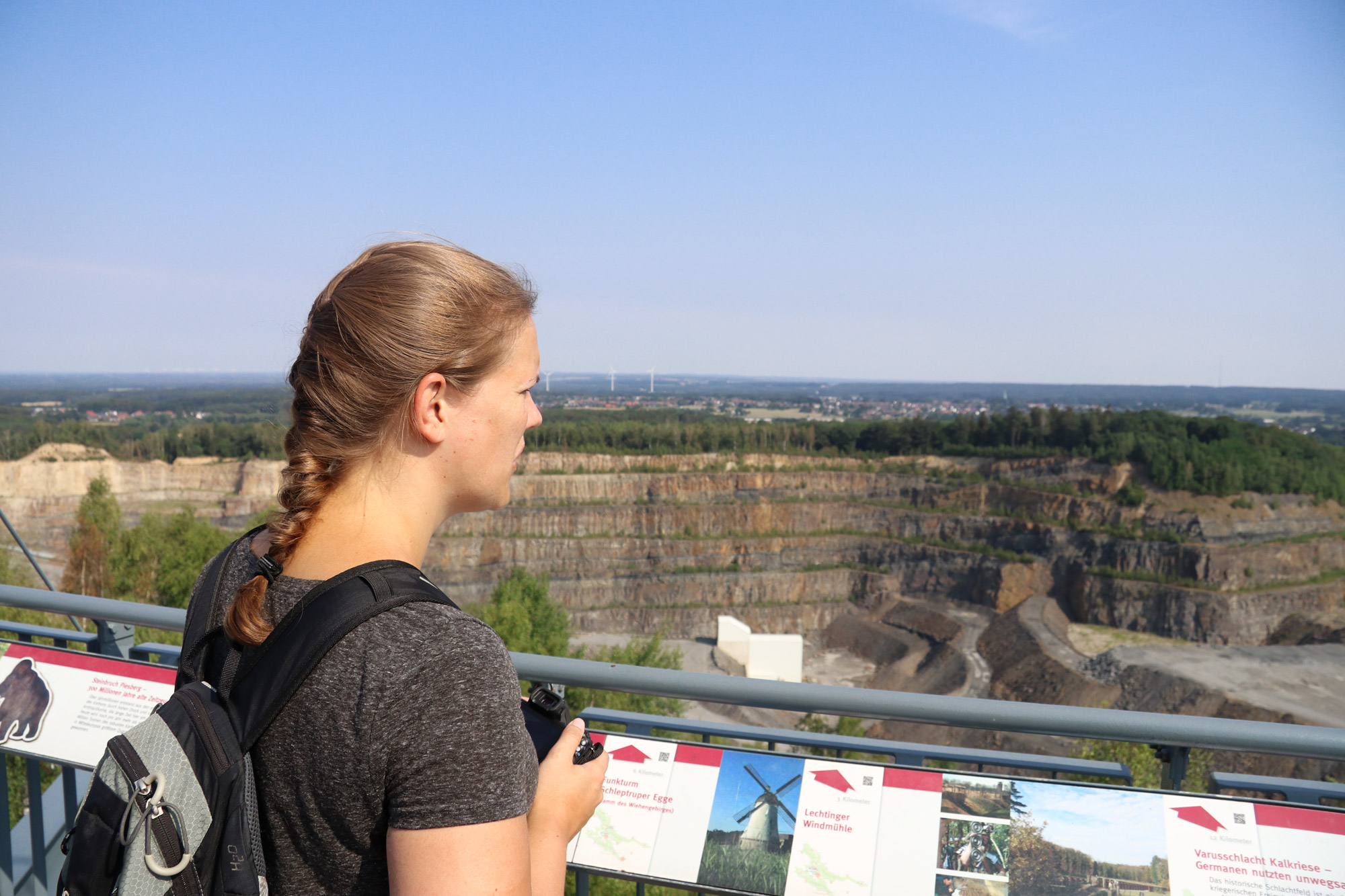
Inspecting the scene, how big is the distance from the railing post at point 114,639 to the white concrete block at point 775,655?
33.4 metres

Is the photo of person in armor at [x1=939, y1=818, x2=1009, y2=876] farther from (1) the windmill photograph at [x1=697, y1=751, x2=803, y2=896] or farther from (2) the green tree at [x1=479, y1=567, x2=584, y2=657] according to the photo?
(2) the green tree at [x1=479, y1=567, x2=584, y2=657]

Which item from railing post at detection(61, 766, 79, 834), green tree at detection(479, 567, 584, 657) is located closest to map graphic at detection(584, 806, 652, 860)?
railing post at detection(61, 766, 79, 834)

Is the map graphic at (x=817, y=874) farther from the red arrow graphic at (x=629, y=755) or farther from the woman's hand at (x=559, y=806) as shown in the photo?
the woman's hand at (x=559, y=806)

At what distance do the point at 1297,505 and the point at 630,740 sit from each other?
71401mm

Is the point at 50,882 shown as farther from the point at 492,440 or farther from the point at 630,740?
the point at 492,440

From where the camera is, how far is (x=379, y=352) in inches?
38.5

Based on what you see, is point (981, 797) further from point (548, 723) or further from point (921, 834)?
point (548, 723)

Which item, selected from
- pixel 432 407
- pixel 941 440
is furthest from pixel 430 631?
pixel 941 440

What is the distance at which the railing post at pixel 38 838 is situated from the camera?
2658mm

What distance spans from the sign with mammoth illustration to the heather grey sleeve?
201 cm

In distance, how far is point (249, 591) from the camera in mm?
924

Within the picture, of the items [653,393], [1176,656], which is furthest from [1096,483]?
[653,393]

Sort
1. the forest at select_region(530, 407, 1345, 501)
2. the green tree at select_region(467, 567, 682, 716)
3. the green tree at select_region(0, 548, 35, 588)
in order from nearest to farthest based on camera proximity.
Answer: the green tree at select_region(467, 567, 682, 716)
the green tree at select_region(0, 548, 35, 588)
the forest at select_region(530, 407, 1345, 501)

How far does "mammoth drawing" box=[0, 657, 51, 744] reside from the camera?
2.51m
